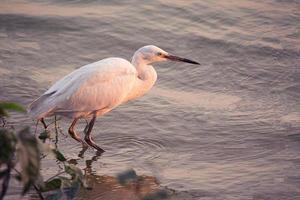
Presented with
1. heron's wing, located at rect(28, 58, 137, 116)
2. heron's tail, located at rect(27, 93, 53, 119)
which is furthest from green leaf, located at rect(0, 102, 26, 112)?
heron's wing, located at rect(28, 58, 137, 116)

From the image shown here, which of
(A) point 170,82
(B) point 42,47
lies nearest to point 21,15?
(B) point 42,47

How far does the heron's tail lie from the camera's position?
671cm

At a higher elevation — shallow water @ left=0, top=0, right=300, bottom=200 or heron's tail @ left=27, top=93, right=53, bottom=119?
heron's tail @ left=27, top=93, right=53, bottom=119

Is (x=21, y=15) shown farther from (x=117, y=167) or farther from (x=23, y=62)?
(x=117, y=167)

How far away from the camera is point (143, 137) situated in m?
7.28

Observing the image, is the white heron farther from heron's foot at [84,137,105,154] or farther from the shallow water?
the shallow water

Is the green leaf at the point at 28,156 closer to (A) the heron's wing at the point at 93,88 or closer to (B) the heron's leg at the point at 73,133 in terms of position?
(A) the heron's wing at the point at 93,88

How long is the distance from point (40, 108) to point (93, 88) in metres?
0.60

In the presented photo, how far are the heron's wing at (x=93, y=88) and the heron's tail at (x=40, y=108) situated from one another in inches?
0.6

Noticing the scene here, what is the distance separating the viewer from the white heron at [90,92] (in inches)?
271

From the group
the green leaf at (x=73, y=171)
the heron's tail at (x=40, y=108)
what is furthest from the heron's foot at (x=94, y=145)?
the green leaf at (x=73, y=171)

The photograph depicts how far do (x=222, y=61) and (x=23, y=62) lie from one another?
2.45 meters

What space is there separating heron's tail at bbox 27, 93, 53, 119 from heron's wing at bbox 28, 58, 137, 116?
0.01m

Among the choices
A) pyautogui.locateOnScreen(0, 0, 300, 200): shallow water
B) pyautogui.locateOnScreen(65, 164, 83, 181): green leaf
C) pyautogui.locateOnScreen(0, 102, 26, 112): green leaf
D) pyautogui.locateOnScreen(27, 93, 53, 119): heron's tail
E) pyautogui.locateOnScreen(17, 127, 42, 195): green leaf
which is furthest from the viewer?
pyautogui.locateOnScreen(27, 93, 53, 119): heron's tail
